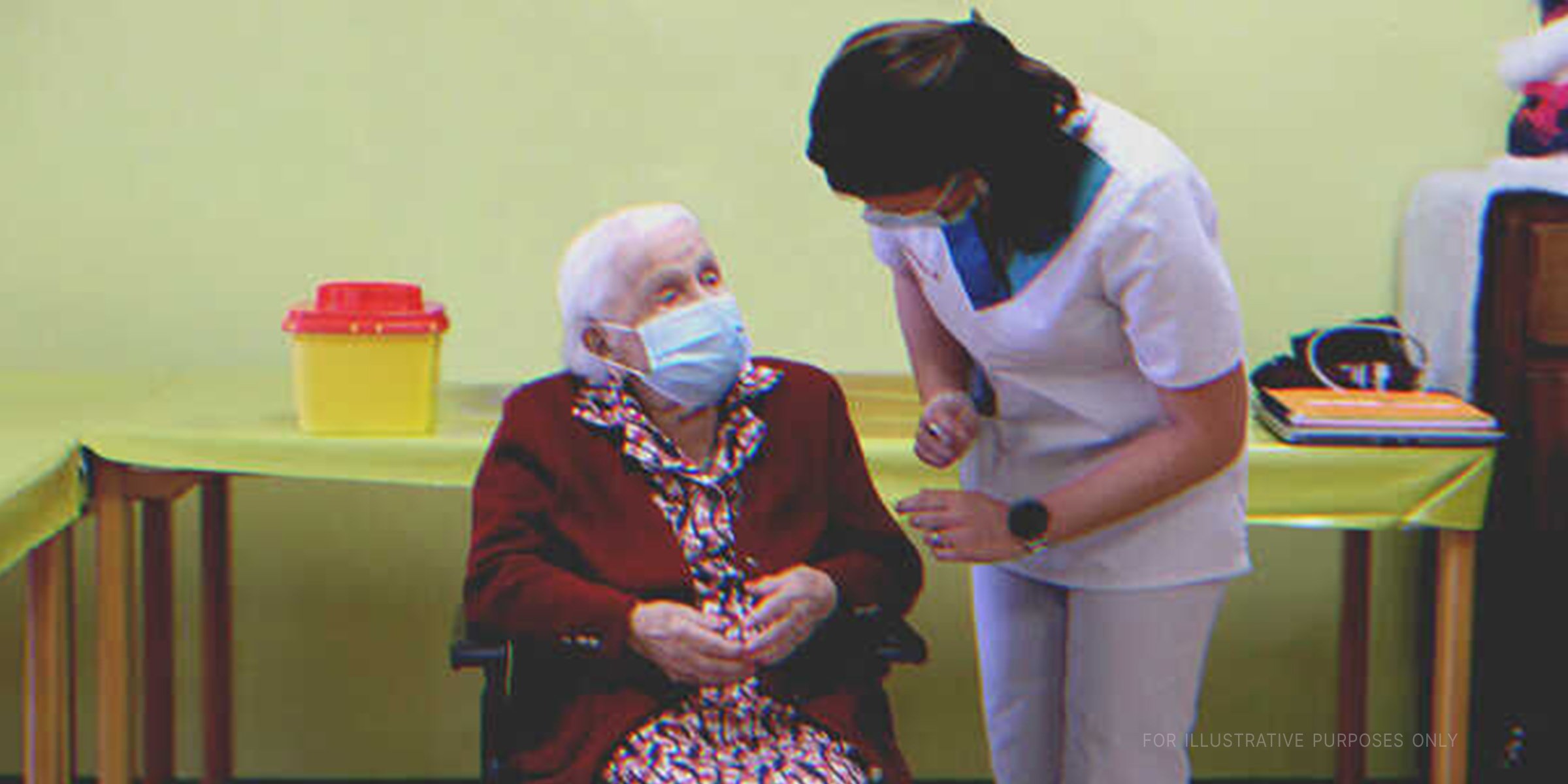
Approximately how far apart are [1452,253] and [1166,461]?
4.67 feet

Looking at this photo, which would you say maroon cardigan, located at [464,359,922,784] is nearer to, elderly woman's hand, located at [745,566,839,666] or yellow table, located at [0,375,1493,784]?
elderly woman's hand, located at [745,566,839,666]

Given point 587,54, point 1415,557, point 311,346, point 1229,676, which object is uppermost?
point 587,54

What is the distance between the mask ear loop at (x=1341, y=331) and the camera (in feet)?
8.63

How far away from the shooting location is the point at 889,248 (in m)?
1.86

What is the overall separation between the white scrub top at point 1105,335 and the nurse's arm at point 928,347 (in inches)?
1.2

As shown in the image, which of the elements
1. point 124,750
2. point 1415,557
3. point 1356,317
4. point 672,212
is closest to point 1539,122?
point 1356,317

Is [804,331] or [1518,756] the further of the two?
[804,331]

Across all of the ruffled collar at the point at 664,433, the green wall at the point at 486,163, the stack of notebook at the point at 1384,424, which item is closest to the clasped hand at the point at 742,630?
the ruffled collar at the point at 664,433

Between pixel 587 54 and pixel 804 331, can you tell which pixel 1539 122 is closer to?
pixel 804 331

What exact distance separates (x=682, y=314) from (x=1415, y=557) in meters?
1.95

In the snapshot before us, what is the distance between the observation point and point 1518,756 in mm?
2742

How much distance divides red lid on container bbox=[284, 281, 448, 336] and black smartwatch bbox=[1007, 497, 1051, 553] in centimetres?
102

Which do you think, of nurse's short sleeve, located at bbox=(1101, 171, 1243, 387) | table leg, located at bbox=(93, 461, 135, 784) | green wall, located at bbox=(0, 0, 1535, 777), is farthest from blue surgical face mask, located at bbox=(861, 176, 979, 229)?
green wall, located at bbox=(0, 0, 1535, 777)

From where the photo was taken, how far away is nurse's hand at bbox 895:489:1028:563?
171 centimetres
